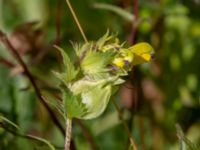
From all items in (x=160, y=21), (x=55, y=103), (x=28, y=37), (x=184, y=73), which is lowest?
(x=184, y=73)

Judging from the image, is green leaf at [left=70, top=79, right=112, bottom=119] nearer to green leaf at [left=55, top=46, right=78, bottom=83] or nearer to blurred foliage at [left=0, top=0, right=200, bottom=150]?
green leaf at [left=55, top=46, right=78, bottom=83]

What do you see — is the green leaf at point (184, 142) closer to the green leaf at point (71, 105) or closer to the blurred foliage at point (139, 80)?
the green leaf at point (71, 105)

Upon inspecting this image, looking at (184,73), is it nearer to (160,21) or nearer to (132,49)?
(160,21)

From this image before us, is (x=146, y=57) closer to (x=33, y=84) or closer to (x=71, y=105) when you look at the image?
(x=71, y=105)

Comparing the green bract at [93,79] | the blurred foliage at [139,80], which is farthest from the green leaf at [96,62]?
the blurred foliage at [139,80]

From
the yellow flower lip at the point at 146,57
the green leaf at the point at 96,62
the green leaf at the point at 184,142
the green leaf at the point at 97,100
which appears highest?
the green leaf at the point at 96,62

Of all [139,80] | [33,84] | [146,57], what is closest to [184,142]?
[146,57]

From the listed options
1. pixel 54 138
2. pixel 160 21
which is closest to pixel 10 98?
pixel 54 138

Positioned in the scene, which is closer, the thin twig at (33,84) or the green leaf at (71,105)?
the green leaf at (71,105)
